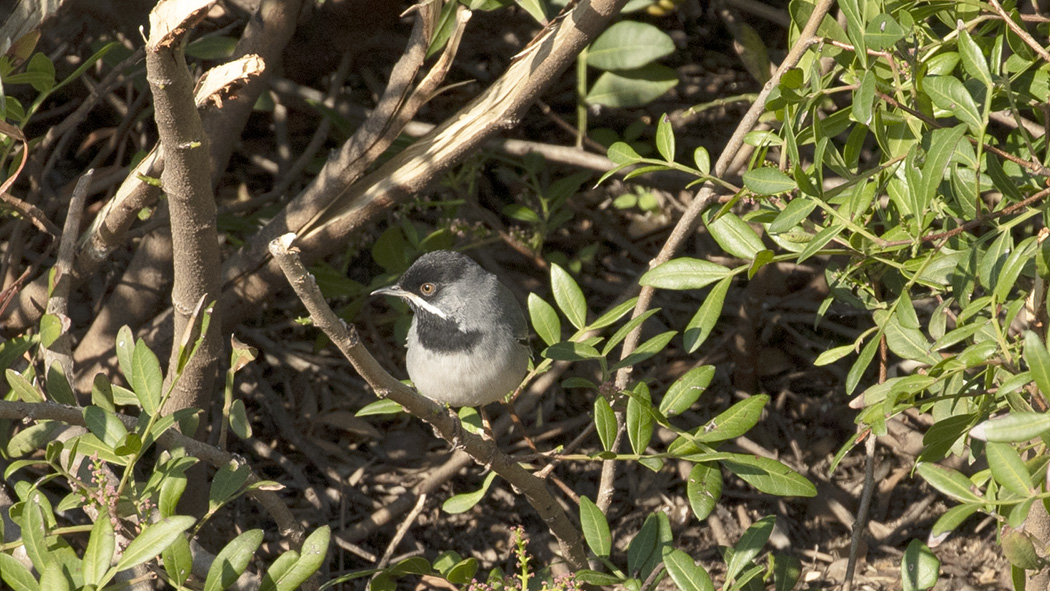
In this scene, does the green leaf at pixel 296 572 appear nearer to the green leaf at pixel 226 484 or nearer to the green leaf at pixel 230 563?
the green leaf at pixel 230 563

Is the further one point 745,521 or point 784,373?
point 784,373

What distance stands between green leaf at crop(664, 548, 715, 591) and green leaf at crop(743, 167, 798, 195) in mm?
1088

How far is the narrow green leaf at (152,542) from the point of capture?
2.47 meters

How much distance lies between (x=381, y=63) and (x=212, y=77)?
269cm

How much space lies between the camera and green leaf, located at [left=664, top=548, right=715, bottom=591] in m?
2.85

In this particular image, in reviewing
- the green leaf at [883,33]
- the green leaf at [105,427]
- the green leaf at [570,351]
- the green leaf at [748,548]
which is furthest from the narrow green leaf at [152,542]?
the green leaf at [883,33]

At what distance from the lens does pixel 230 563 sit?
9.07 feet

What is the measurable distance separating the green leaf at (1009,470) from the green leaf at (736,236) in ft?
3.40

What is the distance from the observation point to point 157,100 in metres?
2.92

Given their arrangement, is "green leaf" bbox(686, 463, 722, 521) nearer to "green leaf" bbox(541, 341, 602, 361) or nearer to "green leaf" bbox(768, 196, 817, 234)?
"green leaf" bbox(541, 341, 602, 361)

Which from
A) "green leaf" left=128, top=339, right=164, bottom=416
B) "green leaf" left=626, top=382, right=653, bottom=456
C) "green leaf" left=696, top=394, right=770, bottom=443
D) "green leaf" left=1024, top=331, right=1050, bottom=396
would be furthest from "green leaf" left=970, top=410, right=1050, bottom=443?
"green leaf" left=128, top=339, right=164, bottom=416

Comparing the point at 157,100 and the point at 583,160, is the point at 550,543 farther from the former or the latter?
the point at 157,100

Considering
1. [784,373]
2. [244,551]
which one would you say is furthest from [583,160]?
[244,551]

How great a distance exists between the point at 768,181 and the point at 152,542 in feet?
6.39
